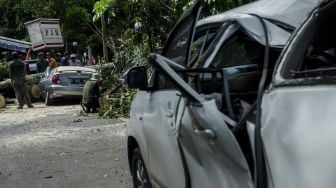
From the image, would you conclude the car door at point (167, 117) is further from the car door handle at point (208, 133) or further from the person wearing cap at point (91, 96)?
the person wearing cap at point (91, 96)

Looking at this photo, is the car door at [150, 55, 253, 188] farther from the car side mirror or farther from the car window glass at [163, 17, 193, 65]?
the car side mirror

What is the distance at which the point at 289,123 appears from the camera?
234cm

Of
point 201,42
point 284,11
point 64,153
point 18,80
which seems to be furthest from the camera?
point 18,80

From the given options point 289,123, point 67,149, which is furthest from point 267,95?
point 67,149

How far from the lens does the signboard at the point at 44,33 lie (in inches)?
1277

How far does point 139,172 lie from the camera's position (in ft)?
18.0

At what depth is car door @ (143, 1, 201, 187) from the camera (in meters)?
3.80

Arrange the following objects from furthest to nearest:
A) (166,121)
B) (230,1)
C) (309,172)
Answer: (230,1) < (166,121) < (309,172)

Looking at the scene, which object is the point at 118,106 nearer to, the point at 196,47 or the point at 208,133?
the point at 196,47

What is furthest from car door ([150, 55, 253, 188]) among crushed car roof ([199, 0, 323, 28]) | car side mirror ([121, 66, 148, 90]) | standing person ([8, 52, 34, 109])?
standing person ([8, 52, 34, 109])

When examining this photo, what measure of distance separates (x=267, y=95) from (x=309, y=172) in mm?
538

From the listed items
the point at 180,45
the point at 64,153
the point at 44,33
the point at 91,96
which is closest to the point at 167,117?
the point at 180,45

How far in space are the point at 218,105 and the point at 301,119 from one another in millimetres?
1062

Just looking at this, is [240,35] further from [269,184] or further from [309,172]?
[309,172]
